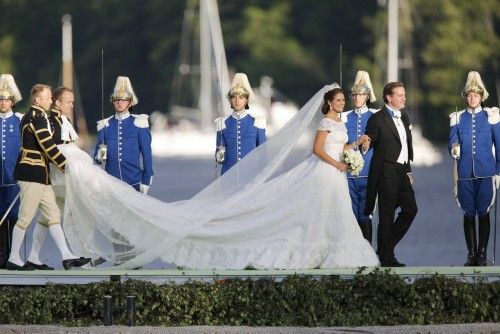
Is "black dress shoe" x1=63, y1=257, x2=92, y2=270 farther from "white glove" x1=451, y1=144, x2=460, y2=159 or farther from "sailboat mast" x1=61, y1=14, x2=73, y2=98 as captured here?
"sailboat mast" x1=61, y1=14, x2=73, y2=98

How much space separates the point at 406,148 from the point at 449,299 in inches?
100

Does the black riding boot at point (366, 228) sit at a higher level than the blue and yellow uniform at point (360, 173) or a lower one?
lower

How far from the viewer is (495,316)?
1398cm

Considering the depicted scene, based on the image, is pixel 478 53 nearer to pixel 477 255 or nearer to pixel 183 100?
pixel 183 100

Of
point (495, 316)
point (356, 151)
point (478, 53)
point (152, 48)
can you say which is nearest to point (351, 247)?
point (356, 151)

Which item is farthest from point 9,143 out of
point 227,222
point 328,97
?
point 328,97

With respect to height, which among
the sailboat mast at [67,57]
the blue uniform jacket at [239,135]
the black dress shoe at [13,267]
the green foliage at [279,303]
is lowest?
the green foliage at [279,303]

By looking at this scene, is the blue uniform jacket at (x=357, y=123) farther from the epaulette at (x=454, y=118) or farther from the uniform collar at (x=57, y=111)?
the uniform collar at (x=57, y=111)

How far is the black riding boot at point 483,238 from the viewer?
55.9 feet

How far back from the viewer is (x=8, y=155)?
18.0 metres

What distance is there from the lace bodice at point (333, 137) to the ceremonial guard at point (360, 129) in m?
1.46

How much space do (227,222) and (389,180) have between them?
1.33 metres

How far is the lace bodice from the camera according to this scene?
15.9 m

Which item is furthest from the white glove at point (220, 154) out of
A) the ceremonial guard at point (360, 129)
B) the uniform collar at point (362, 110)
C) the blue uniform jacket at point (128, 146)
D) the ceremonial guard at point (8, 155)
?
the ceremonial guard at point (8, 155)
